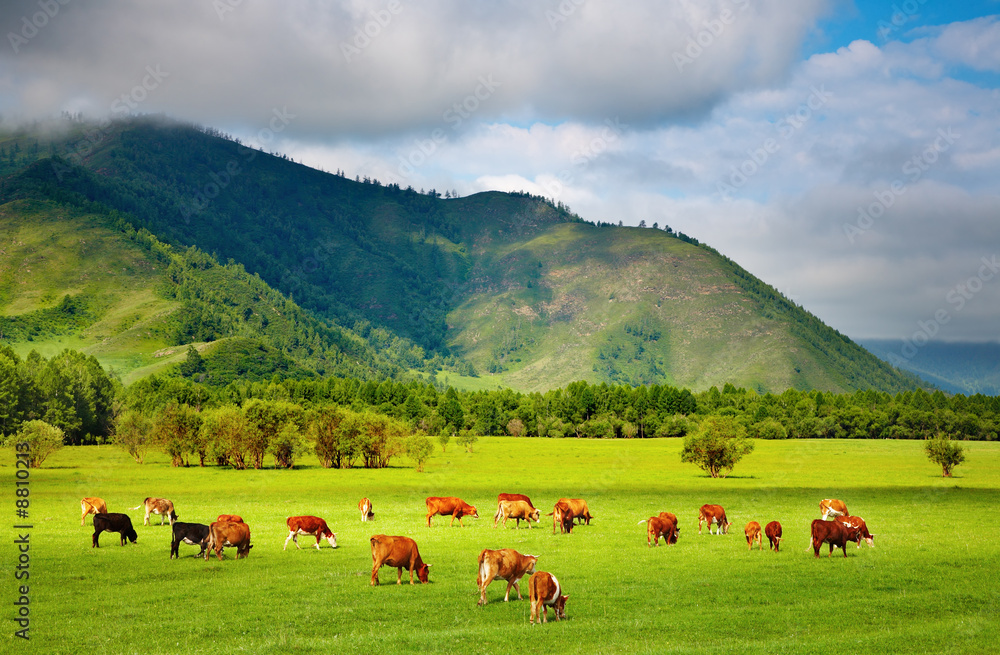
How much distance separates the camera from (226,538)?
2948 cm

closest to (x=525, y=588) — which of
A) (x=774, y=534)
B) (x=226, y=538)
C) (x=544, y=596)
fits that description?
(x=544, y=596)

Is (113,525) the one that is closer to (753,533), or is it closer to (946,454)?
(753,533)

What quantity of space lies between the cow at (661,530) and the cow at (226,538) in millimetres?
19087

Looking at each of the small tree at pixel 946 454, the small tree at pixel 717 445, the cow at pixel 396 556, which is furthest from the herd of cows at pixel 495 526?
the small tree at pixel 946 454

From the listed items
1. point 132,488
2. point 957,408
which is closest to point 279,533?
point 132,488

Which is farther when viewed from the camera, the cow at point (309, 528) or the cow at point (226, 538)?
the cow at point (309, 528)

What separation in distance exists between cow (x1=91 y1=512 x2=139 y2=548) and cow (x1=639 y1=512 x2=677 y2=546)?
25531 mm

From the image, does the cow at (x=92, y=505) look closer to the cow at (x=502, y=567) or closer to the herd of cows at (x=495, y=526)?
the herd of cows at (x=495, y=526)

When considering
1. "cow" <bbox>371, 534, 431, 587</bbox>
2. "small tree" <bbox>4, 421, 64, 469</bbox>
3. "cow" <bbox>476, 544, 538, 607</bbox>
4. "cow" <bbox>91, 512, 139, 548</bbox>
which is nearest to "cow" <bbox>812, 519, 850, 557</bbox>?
"cow" <bbox>476, 544, 538, 607</bbox>

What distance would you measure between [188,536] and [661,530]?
22.3m

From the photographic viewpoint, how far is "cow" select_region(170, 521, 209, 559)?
29.4m

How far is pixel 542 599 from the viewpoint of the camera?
2002 cm

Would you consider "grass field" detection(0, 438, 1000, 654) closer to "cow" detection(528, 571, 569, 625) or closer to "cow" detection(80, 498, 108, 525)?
"cow" detection(528, 571, 569, 625)

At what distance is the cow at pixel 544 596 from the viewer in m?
20.0
